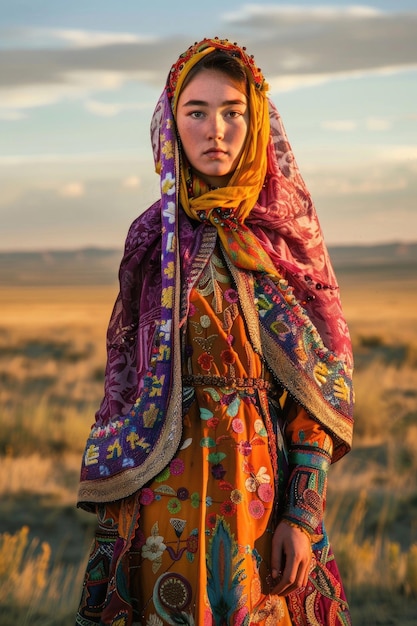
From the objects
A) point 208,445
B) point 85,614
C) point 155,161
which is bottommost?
point 85,614

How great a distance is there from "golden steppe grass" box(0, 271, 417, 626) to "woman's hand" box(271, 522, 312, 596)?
92.9 inches

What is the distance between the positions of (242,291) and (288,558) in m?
0.82

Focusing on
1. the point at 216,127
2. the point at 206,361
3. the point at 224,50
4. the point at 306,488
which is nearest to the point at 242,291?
the point at 206,361

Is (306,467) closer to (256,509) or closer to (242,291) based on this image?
(256,509)

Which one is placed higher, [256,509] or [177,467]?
[177,467]

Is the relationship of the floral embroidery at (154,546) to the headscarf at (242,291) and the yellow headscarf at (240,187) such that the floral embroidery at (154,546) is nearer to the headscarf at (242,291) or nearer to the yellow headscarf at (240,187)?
the headscarf at (242,291)

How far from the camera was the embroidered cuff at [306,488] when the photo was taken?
3332 mm

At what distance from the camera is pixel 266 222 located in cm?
359

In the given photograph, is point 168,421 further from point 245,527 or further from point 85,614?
point 85,614

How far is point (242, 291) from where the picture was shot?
11.2ft

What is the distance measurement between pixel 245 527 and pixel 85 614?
2.19 feet

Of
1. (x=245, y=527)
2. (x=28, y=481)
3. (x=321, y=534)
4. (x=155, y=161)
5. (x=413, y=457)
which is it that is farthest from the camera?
(x=413, y=457)

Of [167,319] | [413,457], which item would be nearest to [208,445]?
[167,319]

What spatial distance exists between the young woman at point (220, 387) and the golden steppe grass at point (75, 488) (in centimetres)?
203
